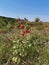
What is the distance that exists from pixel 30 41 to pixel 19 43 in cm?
34

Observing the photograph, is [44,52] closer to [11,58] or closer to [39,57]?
[39,57]

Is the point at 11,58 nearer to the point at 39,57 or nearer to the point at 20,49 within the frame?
the point at 20,49

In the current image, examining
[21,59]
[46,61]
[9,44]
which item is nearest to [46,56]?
[46,61]

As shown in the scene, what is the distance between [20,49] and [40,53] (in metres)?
0.50

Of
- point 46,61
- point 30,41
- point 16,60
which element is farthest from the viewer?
point 30,41

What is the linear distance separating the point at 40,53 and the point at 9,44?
2.77ft

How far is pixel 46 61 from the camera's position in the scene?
17.4 feet

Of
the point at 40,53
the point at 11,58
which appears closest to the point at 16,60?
the point at 11,58

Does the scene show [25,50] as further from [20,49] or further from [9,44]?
[9,44]

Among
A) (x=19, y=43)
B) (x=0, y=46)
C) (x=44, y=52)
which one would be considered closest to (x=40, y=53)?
(x=44, y=52)

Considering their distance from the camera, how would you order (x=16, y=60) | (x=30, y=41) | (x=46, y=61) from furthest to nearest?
1. (x=30, y=41)
2. (x=16, y=60)
3. (x=46, y=61)

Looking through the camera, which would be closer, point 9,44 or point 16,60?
point 16,60

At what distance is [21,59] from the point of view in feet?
19.1

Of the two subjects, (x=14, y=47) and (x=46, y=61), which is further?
(x=14, y=47)
